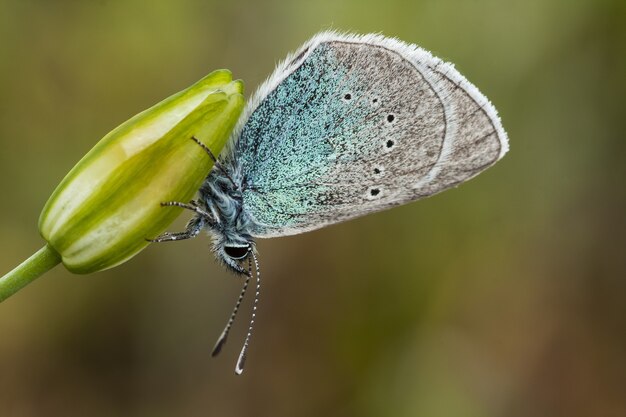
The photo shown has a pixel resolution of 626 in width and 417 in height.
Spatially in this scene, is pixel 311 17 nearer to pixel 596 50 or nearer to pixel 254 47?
pixel 254 47

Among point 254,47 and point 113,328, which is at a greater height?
point 254,47

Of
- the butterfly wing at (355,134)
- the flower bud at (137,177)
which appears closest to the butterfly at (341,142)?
the butterfly wing at (355,134)

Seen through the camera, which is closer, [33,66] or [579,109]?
[33,66]

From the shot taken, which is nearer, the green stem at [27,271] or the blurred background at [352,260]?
the green stem at [27,271]

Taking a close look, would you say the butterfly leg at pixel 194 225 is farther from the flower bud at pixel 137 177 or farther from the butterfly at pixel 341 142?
the flower bud at pixel 137 177

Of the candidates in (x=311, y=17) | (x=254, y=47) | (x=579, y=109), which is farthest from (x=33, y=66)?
(x=579, y=109)
